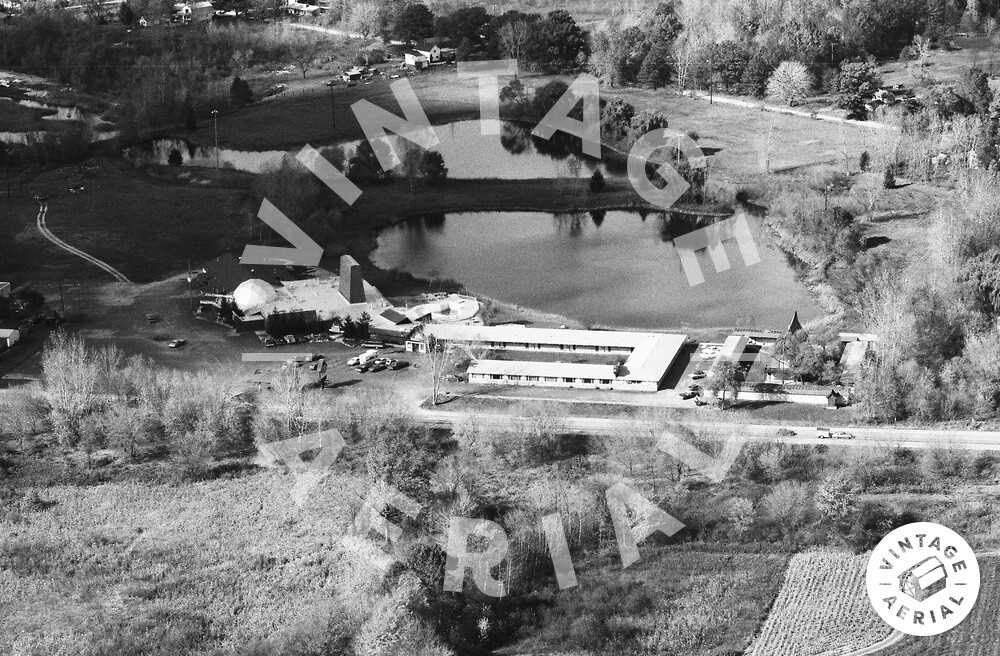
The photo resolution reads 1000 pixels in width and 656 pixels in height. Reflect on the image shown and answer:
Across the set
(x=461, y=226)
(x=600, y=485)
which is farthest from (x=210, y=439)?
(x=461, y=226)

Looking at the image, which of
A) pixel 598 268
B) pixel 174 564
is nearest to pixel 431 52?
pixel 598 268

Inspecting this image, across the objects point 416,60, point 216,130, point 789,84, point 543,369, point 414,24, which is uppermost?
point 414,24

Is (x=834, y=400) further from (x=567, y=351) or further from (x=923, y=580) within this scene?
(x=923, y=580)

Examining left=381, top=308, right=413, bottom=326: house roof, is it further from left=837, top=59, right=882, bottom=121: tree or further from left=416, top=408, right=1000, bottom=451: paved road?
left=837, top=59, right=882, bottom=121: tree

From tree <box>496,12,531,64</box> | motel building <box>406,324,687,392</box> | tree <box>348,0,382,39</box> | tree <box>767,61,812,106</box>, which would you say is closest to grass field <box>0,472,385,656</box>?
motel building <box>406,324,687,392</box>

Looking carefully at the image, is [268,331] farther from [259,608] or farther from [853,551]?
[853,551]

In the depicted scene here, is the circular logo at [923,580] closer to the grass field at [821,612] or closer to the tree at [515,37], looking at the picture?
the grass field at [821,612]

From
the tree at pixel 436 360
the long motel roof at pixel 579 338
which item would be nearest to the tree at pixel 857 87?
the long motel roof at pixel 579 338
